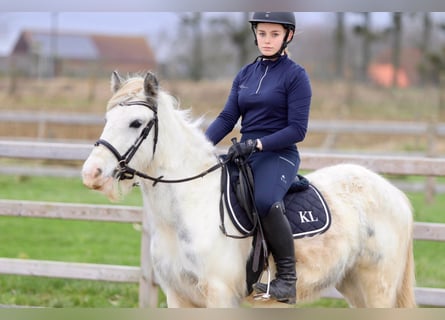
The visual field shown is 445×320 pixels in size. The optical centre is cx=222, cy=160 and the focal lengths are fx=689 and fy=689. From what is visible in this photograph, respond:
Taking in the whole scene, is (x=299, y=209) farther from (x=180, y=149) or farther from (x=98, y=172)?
(x=98, y=172)

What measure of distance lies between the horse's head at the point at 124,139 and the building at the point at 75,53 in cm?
2510

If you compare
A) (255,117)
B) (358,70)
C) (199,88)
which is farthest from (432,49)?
(255,117)

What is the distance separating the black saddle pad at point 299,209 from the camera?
170 inches

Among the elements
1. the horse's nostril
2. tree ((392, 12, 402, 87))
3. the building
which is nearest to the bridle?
the horse's nostril

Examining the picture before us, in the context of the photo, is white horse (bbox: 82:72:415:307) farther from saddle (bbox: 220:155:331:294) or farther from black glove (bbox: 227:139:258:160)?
black glove (bbox: 227:139:258:160)

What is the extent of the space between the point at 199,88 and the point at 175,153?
21.8 meters

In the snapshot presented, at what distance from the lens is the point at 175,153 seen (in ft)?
14.3

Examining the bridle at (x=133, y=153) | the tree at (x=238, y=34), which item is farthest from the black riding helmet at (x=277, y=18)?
the tree at (x=238, y=34)

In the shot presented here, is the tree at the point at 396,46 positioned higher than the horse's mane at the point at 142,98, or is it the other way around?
the tree at the point at 396,46

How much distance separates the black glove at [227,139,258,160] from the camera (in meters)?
4.22

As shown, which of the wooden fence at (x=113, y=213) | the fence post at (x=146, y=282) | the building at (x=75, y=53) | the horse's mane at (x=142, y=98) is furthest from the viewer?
the building at (x=75, y=53)

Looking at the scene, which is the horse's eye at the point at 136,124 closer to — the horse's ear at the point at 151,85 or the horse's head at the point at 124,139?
the horse's head at the point at 124,139

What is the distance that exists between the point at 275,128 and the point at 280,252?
2.58ft

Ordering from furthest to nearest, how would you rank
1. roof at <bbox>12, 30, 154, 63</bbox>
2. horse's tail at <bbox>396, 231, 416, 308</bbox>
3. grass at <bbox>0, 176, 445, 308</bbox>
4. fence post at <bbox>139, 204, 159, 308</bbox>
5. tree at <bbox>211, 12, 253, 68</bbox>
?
roof at <bbox>12, 30, 154, 63</bbox> → tree at <bbox>211, 12, 253, 68</bbox> → grass at <bbox>0, 176, 445, 308</bbox> → fence post at <bbox>139, 204, 159, 308</bbox> → horse's tail at <bbox>396, 231, 416, 308</bbox>
